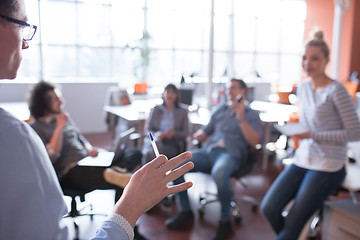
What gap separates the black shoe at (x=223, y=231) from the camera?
2764mm

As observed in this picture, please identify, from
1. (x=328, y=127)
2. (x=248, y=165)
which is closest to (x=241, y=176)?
(x=248, y=165)

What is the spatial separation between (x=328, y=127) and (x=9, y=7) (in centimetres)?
194

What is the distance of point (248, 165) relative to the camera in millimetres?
3105

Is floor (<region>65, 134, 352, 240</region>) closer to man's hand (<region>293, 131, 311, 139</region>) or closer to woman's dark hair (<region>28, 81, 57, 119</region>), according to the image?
woman's dark hair (<region>28, 81, 57, 119</region>)

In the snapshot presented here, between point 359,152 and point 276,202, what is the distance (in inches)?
44.1

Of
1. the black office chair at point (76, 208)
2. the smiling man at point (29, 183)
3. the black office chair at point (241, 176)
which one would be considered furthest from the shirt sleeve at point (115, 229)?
the black office chair at point (241, 176)

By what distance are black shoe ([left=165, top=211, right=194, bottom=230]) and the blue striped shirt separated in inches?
46.7

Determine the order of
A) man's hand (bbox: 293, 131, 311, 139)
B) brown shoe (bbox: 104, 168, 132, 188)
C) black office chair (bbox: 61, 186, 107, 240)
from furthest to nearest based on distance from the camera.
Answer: black office chair (bbox: 61, 186, 107, 240)
man's hand (bbox: 293, 131, 311, 139)
brown shoe (bbox: 104, 168, 132, 188)

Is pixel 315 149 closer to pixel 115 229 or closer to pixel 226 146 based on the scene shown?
pixel 226 146

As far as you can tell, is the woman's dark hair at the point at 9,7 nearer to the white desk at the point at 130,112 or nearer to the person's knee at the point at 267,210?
the person's knee at the point at 267,210

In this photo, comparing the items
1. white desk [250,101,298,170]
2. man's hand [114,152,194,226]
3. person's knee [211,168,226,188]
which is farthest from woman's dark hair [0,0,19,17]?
white desk [250,101,298,170]

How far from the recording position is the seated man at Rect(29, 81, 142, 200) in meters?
2.50

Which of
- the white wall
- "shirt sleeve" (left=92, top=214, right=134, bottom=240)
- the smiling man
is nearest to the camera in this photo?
the smiling man

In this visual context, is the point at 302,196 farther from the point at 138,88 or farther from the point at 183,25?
the point at 183,25
